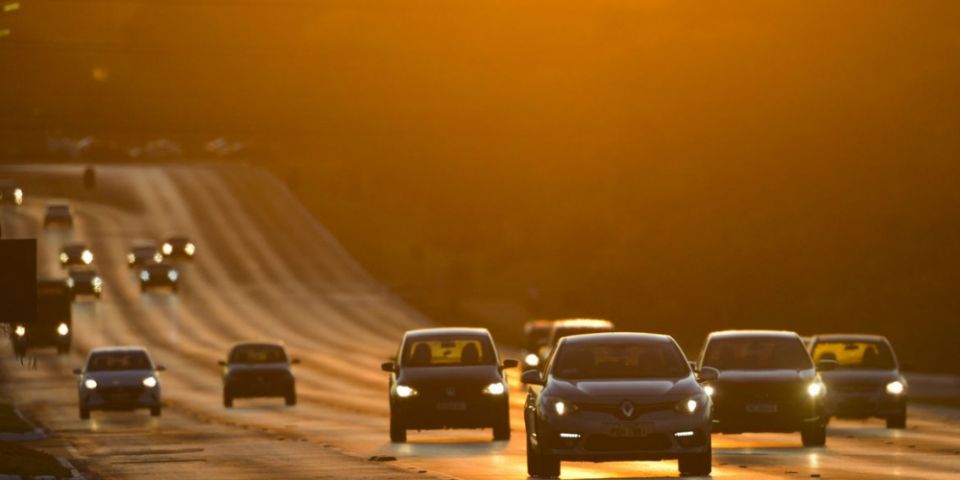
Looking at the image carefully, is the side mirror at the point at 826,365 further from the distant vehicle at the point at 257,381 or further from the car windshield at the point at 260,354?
the car windshield at the point at 260,354

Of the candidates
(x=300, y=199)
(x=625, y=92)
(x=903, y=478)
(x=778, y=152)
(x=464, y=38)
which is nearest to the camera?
(x=903, y=478)

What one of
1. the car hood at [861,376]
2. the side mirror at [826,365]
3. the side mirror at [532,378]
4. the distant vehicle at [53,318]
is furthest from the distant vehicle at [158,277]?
the side mirror at [532,378]

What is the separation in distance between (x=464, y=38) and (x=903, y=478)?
14187cm

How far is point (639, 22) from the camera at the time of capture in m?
104

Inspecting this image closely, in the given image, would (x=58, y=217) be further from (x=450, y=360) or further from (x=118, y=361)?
(x=450, y=360)

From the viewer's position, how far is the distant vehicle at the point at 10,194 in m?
130

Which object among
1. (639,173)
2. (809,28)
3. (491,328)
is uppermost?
(809,28)

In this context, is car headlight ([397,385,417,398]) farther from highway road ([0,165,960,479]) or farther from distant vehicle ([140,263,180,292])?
distant vehicle ([140,263,180,292])

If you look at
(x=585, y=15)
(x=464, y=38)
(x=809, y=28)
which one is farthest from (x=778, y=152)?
(x=464, y=38)

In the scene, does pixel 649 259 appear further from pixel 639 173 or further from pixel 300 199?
pixel 300 199

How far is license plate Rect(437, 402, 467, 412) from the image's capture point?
29.6 meters

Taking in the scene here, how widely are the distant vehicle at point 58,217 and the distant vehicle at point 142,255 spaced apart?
12.8 m

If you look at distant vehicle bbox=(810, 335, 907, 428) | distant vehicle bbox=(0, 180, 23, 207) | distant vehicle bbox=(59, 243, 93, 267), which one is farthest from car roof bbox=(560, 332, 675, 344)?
distant vehicle bbox=(0, 180, 23, 207)

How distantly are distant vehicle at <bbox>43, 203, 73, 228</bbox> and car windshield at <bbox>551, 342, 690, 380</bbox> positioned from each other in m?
106
